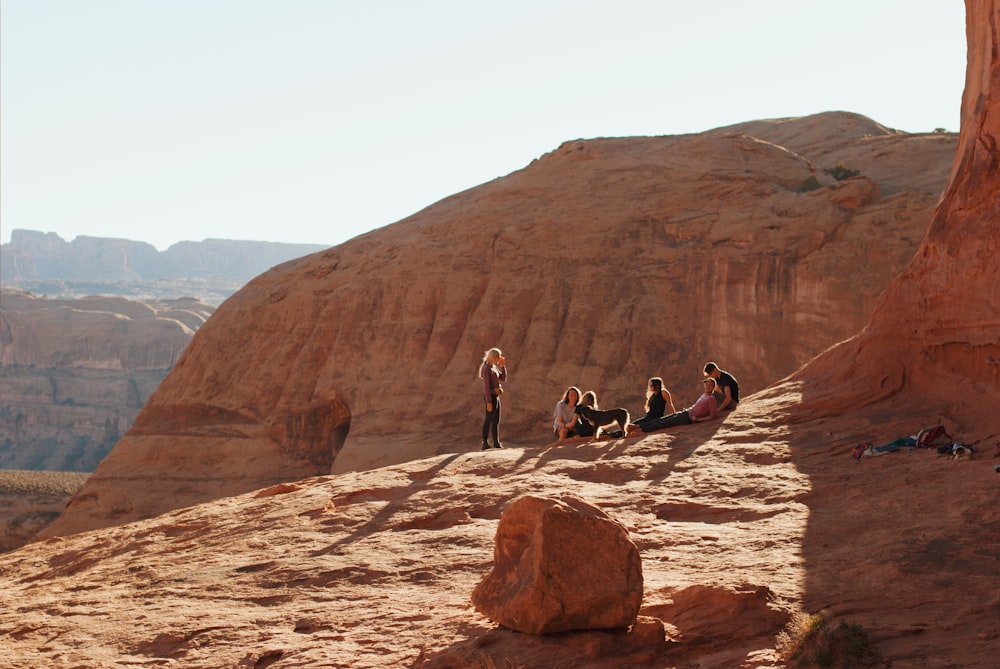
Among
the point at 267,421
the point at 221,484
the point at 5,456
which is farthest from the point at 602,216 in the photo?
the point at 5,456

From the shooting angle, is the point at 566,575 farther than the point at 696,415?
No

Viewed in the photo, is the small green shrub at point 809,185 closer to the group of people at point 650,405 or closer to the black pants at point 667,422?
the group of people at point 650,405

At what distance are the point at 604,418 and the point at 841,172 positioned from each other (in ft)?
50.6

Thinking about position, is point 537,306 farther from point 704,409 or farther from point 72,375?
point 72,375

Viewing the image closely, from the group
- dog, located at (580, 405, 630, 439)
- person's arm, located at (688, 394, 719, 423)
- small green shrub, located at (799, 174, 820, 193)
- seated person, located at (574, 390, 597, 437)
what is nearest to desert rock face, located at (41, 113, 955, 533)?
small green shrub, located at (799, 174, 820, 193)

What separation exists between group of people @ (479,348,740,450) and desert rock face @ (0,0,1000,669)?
356mm

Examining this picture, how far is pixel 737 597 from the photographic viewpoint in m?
6.37

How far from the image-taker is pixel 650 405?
13977 mm

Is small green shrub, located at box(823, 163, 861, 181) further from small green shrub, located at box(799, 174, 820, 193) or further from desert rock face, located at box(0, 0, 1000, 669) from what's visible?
desert rock face, located at box(0, 0, 1000, 669)

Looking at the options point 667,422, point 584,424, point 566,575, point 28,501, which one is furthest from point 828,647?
point 28,501

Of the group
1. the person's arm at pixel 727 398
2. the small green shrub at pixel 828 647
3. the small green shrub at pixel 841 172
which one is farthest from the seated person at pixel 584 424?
the small green shrub at pixel 841 172

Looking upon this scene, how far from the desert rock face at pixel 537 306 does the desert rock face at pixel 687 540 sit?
25.4 ft

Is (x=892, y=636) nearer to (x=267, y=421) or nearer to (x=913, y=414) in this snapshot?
(x=913, y=414)

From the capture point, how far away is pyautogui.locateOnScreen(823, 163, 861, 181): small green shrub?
25.5 m
